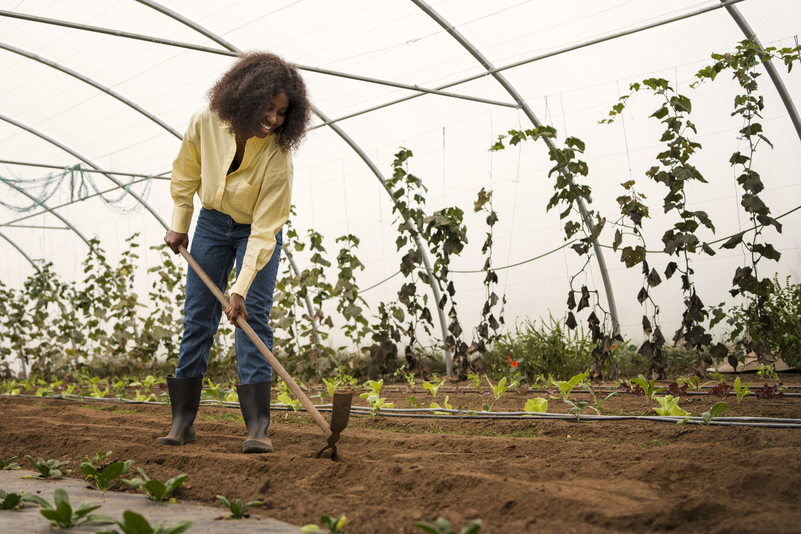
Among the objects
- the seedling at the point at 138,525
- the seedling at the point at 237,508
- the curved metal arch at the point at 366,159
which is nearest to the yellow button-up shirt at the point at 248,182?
the seedling at the point at 237,508

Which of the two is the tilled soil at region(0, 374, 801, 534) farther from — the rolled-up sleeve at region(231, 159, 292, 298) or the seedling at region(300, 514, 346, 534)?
the rolled-up sleeve at region(231, 159, 292, 298)

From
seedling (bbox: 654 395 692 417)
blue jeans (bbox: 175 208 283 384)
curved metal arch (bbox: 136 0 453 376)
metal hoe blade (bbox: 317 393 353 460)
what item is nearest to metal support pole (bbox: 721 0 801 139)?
seedling (bbox: 654 395 692 417)

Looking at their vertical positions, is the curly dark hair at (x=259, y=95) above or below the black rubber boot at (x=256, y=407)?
above

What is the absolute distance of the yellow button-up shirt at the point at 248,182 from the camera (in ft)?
6.93

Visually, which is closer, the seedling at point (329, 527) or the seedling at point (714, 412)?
the seedling at point (329, 527)

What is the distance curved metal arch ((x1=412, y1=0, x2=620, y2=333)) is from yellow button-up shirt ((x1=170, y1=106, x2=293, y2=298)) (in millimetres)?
2397

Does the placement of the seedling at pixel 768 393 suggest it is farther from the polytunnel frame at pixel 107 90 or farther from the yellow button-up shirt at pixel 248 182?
the polytunnel frame at pixel 107 90

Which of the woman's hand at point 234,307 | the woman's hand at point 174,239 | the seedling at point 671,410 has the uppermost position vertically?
the woman's hand at point 174,239

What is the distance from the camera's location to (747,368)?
13.4ft

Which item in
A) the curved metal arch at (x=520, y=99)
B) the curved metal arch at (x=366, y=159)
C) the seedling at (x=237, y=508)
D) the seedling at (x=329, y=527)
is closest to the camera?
the seedling at (x=329, y=527)

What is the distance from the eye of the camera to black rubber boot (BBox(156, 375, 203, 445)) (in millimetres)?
2223

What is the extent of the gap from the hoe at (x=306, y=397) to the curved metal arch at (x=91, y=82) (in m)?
4.08

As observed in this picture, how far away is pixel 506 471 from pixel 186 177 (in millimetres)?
1634

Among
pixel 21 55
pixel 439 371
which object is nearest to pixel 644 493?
pixel 439 371
